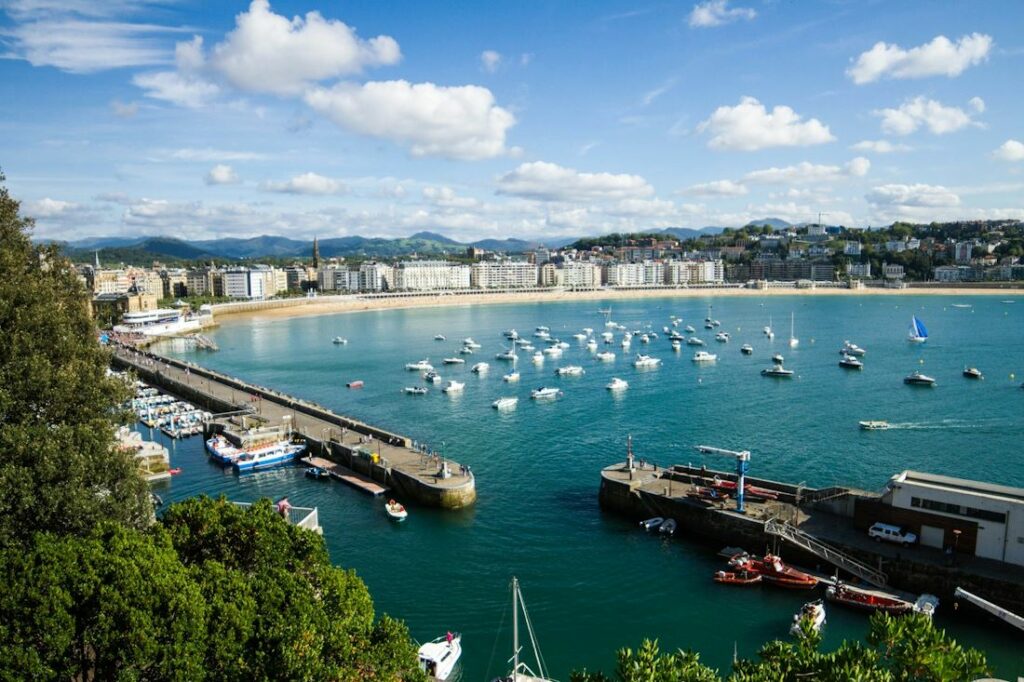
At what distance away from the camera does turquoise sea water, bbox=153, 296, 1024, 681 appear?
63.9ft

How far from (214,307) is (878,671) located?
423ft

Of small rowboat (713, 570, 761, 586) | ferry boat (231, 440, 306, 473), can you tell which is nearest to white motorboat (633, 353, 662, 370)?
ferry boat (231, 440, 306, 473)

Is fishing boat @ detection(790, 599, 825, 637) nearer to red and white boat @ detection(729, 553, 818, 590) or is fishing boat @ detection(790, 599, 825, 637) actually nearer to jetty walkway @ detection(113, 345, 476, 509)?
red and white boat @ detection(729, 553, 818, 590)

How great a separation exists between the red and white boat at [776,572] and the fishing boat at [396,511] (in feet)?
38.0

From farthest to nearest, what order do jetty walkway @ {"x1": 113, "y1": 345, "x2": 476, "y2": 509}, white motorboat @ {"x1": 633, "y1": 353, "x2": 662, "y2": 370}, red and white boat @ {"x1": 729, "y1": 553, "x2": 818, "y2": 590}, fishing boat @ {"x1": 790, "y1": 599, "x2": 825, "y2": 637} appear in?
white motorboat @ {"x1": 633, "y1": 353, "x2": 662, "y2": 370}, jetty walkway @ {"x1": 113, "y1": 345, "x2": 476, "y2": 509}, red and white boat @ {"x1": 729, "y1": 553, "x2": 818, "y2": 590}, fishing boat @ {"x1": 790, "y1": 599, "x2": 825, "y2": 637}

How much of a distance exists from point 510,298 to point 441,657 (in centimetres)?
15012

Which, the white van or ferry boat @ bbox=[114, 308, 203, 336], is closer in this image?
the white van

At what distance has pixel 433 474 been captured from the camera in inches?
1163

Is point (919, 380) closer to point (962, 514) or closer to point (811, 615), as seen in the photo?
point (962, 514)

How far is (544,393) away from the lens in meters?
50.5

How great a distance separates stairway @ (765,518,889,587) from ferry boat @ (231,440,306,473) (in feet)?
72.6

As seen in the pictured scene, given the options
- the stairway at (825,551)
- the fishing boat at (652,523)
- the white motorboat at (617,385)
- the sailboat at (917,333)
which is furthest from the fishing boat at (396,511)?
the sailboat at (917,333)

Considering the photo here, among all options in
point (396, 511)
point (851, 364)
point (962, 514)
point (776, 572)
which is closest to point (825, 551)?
point (776, 572)

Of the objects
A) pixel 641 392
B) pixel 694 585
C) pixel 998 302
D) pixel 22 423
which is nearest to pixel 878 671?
pixel 694 585
